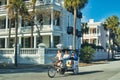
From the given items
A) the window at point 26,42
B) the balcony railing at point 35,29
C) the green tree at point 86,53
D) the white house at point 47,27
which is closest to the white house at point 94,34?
the white house at point 47,27

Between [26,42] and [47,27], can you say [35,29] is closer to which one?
[47,27]

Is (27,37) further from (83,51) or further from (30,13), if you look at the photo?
(83,51)

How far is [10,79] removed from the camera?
18953 millimetres

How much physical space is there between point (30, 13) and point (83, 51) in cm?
938

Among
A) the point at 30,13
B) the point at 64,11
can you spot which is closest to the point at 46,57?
the point at 30,13

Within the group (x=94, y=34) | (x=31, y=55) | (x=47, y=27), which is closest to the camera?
(x=31, y=55)

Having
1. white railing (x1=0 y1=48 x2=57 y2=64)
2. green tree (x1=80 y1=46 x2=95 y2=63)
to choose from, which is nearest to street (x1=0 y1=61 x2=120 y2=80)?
white railing (x1=0 y1=48 x2=57 y2=64)

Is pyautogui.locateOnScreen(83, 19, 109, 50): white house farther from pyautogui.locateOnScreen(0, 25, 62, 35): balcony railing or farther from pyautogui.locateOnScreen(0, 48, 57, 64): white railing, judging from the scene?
pyautogui.locateOnScreen(0, 48, 57, 64): white railing

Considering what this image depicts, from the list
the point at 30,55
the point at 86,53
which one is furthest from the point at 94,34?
the point at 30,55

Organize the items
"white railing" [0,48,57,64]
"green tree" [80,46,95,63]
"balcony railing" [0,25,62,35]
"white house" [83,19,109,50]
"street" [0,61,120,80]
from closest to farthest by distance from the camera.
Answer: "street" [0,61,120,80] < "white railing" [0,48,57,64] < "green tree" [80,46,95,63] < "balcony railing" [0,25,62,35] < "white house" [83,19,109,50]

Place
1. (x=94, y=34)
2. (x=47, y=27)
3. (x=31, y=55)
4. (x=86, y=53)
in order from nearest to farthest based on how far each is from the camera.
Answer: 1. (x=31, y=55)
2. (x=86, y=53)
3. (x=47, y=27)
4. (x=94, y=34)

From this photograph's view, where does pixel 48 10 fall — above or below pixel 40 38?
above

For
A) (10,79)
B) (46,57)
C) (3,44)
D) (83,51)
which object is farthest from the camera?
(3,44)

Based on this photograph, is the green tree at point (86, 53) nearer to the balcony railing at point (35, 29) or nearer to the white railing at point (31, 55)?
the white railing at point (31, 55)
